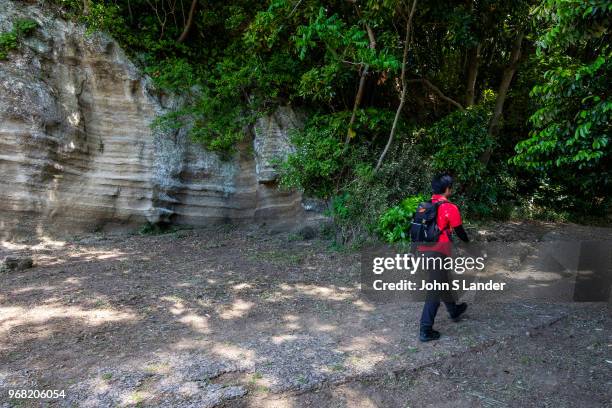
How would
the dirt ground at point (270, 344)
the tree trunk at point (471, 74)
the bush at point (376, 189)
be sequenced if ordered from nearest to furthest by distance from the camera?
1. the dirt ground at point (270, 344)
2. the bush at point (376, 189)
3. the tree trunk at point (471, 74)

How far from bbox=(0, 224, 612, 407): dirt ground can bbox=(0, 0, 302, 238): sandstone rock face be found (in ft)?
7.85

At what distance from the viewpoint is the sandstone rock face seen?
26.8 feet

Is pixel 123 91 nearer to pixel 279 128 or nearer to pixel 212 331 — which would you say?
pixel 279 128

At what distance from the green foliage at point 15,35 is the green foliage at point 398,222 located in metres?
7.36

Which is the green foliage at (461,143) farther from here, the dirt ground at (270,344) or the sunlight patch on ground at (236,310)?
the sunlight patch on ground at (236,310)

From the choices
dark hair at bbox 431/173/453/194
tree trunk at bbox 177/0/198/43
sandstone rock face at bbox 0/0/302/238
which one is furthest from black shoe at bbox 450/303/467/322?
tree trunk at bbox 177/0/198/43

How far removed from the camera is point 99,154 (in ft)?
29.2

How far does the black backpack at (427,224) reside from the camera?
3.93 metres

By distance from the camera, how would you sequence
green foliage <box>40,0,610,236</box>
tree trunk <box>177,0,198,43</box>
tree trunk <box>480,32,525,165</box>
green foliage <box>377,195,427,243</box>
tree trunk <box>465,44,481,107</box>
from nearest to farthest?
green foliage <box>377,195,427,243</box> → green foliage <box>40,0,610,236</box> → tree trunk <box>480,32,525,165</box> → tree trunk <box>465,44,481,107</box> → tree trunk <box>177,0,198,43</box>

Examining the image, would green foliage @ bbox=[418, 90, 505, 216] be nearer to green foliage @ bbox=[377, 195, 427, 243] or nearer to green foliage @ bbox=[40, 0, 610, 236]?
green foliage @ bbox=[40, 0, 610, 236]

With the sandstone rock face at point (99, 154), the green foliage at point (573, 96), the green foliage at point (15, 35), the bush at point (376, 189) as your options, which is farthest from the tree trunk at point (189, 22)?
the green foliage at point (573, 96)

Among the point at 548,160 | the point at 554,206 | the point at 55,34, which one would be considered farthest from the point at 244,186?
the point at 554,206

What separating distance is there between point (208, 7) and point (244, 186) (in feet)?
13.3

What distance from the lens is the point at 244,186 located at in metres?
9.62
